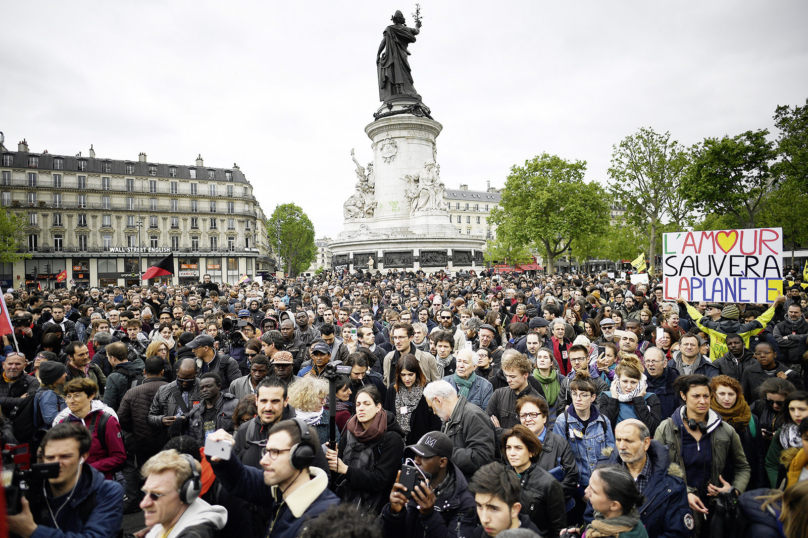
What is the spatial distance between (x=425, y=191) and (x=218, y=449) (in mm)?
29976

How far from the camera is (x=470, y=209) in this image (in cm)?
9338

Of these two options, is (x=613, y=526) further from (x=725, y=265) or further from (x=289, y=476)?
(x=725, y=265)

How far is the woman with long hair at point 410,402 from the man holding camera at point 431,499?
1.20 m

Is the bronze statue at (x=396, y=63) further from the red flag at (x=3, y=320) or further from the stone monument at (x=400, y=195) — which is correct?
the red flag at (x=3, y=320)

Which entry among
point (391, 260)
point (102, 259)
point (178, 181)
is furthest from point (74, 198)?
point (391, 260)

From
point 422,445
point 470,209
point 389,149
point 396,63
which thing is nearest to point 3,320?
point 422,445

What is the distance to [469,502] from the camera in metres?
3.17

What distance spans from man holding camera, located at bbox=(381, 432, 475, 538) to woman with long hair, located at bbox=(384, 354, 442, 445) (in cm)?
120

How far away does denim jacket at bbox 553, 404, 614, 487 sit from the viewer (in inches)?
156

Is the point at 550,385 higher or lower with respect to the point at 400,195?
lower

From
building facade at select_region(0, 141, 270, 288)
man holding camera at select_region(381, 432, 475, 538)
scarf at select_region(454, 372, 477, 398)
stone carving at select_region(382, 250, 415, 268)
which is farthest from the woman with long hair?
building facade at select_region(0, 141, 270, 288)

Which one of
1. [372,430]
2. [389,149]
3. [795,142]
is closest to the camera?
[372,430]

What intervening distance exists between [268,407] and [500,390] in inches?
101

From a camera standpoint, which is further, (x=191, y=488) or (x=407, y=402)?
(x=407, y=402)
